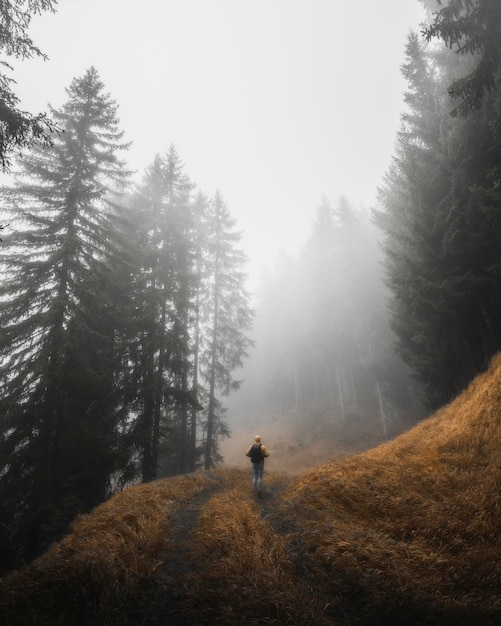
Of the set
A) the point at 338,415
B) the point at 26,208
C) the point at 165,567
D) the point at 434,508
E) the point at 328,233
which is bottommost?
the point at 165,567

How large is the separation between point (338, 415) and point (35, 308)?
2540 centimetres

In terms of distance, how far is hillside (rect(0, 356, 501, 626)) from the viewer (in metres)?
4.10

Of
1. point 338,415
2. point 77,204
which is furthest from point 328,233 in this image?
point 77,204

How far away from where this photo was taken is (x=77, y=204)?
13320mm

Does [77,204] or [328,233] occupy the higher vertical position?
[328,233]

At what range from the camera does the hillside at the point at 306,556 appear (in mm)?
→ 4098

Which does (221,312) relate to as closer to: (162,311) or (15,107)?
(162,311)

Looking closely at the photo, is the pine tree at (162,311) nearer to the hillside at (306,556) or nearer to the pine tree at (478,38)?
the hillside at (306,556)

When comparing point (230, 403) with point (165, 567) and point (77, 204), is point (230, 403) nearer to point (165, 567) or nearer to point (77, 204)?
point (77, 204)

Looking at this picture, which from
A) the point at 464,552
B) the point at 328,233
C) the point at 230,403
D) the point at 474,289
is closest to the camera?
the point at 464,552

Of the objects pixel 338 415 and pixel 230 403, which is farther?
pixel 230 403

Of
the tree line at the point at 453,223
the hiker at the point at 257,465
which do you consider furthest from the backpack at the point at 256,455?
the tree line at the point at 453,223

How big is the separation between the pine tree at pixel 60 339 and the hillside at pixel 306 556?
3.69 metres

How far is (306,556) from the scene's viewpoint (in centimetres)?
544
